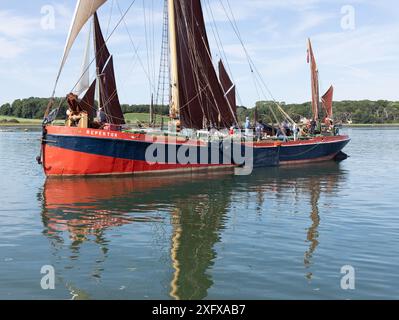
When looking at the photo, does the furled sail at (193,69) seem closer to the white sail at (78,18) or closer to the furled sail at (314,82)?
the white sail at (78,18)

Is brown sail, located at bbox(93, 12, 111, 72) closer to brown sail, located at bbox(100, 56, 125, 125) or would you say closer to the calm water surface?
brown sail, located at bbox(100, 56, 125, 125)

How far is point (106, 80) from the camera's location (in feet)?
144

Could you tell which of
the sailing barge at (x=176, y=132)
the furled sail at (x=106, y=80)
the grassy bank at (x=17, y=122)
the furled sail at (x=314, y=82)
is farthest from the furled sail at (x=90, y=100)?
the grassy bank at (x=17, y=122)

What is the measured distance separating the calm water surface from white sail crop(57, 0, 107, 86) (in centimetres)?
724

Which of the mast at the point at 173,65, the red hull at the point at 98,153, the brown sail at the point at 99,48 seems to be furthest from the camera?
the brown sail at the point at 99,48

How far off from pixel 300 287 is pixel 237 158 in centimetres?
2494

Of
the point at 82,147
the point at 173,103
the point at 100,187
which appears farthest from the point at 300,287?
the point at 173,103

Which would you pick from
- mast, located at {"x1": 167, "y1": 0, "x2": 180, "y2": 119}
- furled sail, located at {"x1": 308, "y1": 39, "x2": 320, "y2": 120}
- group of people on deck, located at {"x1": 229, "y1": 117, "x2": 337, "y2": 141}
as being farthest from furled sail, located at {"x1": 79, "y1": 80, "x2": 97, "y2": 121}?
furled sail, located at {"x1": 308, "y1": 39, "x2": 320, "y2": 120}

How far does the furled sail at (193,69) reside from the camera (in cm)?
3225

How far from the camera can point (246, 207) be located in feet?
64.8

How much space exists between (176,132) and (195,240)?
16809 millimetres

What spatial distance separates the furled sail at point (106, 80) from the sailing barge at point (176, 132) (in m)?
0.09
